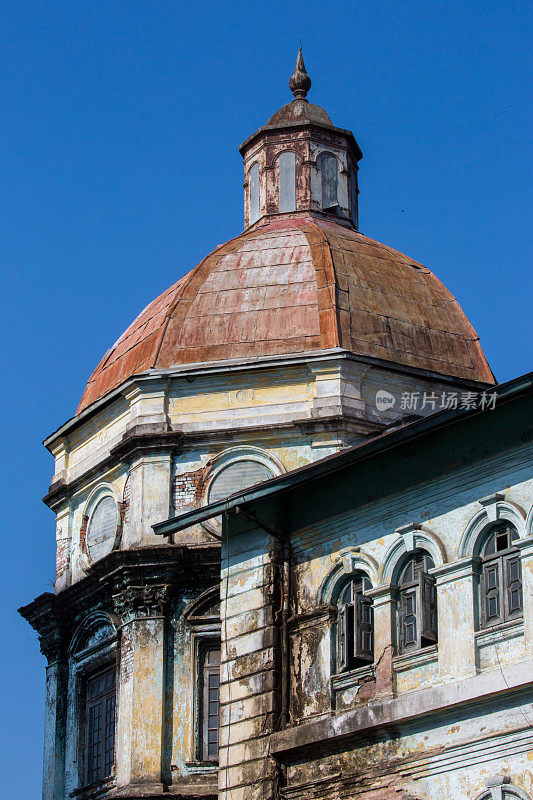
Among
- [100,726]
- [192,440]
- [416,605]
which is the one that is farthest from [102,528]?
[416,605]

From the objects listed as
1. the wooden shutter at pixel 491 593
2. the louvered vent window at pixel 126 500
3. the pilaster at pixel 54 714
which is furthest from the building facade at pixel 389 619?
the pilaster at pixel 54 714

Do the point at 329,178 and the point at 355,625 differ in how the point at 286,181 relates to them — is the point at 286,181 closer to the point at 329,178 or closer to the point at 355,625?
the point at 329,178

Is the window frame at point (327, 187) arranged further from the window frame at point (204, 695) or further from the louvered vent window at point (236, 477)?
the window frame at point (204, 695)

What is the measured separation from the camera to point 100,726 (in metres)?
24.5

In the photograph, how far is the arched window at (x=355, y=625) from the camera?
1756cm

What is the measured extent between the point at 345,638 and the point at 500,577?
242 centimetres

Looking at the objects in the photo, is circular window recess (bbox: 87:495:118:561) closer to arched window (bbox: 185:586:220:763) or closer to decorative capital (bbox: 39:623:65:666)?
decorative capital (bbox: 39:623:65:666)

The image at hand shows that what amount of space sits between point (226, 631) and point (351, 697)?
7.12ft

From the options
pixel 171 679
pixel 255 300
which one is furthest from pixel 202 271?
pixel 171 679

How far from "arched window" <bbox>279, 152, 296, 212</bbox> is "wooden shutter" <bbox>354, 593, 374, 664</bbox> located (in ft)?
41.4

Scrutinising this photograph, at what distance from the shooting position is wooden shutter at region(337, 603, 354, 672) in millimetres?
17719

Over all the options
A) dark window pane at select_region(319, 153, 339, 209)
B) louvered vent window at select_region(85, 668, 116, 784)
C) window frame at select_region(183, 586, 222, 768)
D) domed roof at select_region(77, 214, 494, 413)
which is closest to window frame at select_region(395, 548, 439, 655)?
window frame at select_region(183, 586, 222, 768)

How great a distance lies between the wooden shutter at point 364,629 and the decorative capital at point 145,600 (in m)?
6.15

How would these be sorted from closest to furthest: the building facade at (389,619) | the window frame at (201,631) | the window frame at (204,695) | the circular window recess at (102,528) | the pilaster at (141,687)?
1. the building facade at (389,619)
2. the pilaster at (141,687)
3. the window frame at (204,695)
4. the window frame at (201,631)
5. the circular window recess at (102,528)
